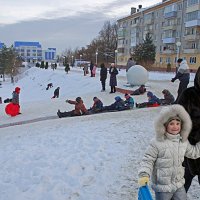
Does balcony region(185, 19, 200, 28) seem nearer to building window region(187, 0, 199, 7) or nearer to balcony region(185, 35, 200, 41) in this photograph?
balcony region(185, 35, 200, 41)

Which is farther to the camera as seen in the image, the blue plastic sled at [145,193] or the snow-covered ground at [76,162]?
the snow-covered ground at [76,162]

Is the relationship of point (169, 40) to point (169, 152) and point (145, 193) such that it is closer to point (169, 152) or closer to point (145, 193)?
point (169, 152)

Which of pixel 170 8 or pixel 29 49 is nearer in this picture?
pixel 170 8

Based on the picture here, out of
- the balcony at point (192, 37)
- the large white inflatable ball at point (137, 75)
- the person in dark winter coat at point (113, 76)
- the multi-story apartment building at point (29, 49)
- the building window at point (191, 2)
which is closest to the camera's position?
the person in dark winter coat at point (113, 76)

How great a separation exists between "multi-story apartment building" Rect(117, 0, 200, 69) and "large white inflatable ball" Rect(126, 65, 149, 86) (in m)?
20.6

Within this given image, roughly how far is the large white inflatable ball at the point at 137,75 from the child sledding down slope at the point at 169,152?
16874 millimetres

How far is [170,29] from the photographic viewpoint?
60562 mm

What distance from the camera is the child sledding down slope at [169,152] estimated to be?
3291 millimetres

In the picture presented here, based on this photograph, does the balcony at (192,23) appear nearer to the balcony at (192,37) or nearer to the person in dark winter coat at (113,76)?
the balcony at (192,37)

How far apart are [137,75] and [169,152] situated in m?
17.2

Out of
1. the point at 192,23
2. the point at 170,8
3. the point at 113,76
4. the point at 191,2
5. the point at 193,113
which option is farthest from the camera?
the point at 170,8

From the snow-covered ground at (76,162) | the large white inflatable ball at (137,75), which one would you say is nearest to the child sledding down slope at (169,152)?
the snow-covered ground at (76,162)

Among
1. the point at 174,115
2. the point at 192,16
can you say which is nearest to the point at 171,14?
the point at 192,16

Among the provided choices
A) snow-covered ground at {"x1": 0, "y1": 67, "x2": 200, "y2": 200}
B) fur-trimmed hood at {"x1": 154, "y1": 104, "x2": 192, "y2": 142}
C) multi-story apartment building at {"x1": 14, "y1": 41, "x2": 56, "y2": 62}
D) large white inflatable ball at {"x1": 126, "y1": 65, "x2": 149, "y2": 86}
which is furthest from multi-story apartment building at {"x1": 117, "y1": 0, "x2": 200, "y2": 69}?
multi-story apartment building at {"x1": 14, "y1": 41, "x2": 56, "y2": 62}
